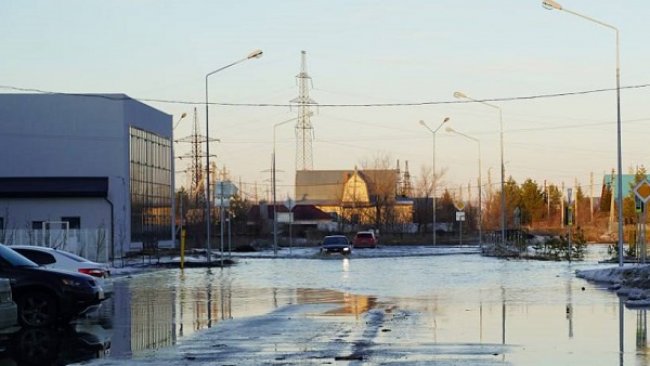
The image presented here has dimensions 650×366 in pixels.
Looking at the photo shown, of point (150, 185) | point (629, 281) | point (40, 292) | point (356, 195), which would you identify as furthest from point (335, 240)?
point (356, 195)

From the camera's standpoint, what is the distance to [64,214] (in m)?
62.7

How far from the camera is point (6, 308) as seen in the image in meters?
15.0

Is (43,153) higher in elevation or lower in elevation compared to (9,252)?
higher

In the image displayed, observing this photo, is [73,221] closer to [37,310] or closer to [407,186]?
[37,310]

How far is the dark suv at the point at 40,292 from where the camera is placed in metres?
19.0

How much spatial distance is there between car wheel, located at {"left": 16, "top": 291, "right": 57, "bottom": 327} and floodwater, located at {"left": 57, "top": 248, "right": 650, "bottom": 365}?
3.72 ft

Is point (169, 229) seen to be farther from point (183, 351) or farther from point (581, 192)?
point (581, 192)

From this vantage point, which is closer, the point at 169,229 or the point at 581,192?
the point at 169,229

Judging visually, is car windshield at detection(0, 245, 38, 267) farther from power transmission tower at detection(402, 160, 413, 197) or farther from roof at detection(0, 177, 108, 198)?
power transmission tower at detection(402, 160, 413, 197)

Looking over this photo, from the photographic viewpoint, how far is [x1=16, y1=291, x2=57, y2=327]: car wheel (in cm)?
1906

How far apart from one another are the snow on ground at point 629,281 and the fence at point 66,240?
2145cm

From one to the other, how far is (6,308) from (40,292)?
4.18 m

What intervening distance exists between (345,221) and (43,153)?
51507 mm

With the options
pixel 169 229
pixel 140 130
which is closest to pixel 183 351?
pixel 140 130
